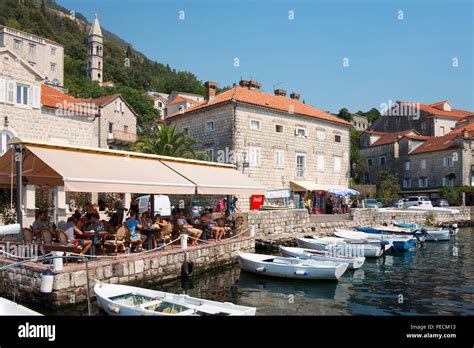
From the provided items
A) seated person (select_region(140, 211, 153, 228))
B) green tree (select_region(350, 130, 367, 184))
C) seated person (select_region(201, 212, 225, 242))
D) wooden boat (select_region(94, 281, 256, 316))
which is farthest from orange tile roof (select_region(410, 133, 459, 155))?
wooden boat (select_region(94, 281, 256, 316))

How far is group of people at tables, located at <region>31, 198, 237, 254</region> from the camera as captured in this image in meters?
11.1

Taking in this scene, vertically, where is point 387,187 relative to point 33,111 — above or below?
below

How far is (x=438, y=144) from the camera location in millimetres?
49312

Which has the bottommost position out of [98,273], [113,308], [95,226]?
[113,308]

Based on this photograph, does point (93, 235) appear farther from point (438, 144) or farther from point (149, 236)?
point (438, 144)

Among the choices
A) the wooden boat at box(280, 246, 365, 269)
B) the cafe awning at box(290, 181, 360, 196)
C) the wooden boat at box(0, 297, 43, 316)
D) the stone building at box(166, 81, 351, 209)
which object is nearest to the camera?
the wooden boat at box(0, 297, 43, 316)

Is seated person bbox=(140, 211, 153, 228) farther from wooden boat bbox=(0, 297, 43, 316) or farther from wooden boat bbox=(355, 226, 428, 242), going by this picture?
wooden boat bbox=(355, 226, 428, 242)

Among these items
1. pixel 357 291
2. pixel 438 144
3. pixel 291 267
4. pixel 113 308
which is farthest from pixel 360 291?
pixel 438 144

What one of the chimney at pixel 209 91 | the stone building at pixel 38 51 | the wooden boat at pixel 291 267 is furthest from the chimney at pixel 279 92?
the stone building at pixel 38 51

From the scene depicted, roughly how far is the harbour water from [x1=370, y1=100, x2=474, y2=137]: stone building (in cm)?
4595

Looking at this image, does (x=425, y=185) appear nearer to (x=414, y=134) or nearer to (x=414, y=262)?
(x=414, y=134)

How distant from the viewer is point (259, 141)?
29.3m

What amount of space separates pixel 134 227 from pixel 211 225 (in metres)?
3.97

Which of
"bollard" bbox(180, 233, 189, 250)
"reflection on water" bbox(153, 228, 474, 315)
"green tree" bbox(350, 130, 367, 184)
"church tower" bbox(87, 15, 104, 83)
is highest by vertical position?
"church tower" bbox(87, 15, 104, 83)
